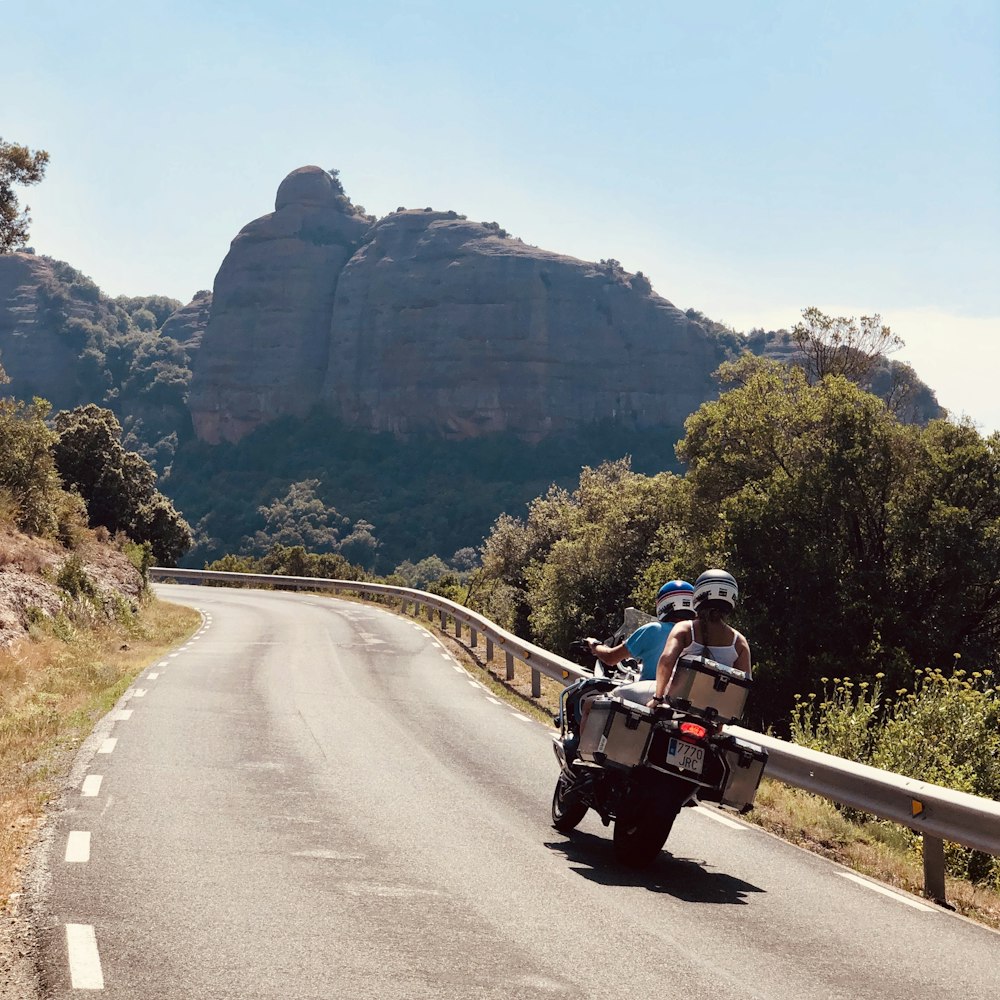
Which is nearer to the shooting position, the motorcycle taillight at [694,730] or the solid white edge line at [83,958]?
the solid white edge line at [83,958]

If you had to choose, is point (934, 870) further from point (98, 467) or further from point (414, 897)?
point (98, 467)

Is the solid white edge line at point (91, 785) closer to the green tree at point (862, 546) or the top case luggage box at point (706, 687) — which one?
the top case luggage box at point (706, 687)

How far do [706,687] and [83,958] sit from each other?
399 centimetres

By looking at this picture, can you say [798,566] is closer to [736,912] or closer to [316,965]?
[736,912]

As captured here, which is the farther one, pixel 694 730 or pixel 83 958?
pixel 694 730

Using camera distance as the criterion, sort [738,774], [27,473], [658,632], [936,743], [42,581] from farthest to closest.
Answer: [27,473]
[42,581]
[936,743]
[658,632]
[738,774]

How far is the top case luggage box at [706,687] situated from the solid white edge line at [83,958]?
373 cm

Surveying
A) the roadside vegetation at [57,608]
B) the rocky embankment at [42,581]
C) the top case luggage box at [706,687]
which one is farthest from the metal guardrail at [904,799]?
the rocky embankment at [42,581]

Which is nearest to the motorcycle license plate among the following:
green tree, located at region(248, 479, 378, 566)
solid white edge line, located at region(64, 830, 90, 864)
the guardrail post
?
the guardrail post

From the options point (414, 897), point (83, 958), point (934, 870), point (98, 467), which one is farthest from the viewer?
point (98, 467)

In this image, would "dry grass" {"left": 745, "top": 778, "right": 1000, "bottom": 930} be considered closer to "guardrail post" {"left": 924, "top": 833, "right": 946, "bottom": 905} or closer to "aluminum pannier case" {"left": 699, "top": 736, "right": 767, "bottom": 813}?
"guardrail post" {"left": 924, "top": 833, "right": 946, "bottom": 905}

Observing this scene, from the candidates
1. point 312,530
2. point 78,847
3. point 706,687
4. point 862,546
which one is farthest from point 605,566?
point 312,530

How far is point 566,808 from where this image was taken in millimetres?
8242

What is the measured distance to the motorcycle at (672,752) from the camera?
23.4 feet
